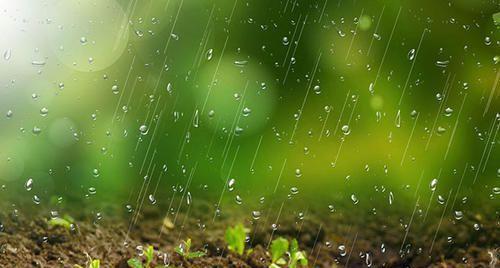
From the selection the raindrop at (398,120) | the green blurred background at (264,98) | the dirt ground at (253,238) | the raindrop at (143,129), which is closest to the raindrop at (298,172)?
the green blurred background at (264,98)

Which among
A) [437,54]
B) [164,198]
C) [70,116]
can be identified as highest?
[437,54]

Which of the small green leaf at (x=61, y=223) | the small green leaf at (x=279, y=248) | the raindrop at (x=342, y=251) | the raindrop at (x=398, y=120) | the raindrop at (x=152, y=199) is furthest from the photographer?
the raindrop at (x=398, y=120)

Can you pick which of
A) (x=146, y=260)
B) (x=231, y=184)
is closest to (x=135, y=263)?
(x=146, y=260)

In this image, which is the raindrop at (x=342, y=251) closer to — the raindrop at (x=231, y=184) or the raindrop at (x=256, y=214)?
the raindrop at (x=256, y=214)

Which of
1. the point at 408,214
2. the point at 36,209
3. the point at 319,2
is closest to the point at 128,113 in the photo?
the point at 36,209

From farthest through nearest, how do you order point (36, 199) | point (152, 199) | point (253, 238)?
1. point (152, 199)
2. point (36, 199)
3. point (253, 238)

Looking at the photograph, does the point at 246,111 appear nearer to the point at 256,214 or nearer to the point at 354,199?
the point at 256,214

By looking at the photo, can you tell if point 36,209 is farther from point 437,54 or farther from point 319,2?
point 437,54
